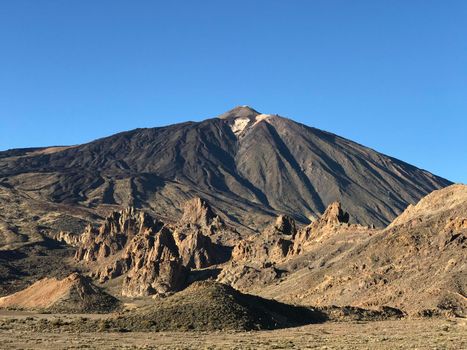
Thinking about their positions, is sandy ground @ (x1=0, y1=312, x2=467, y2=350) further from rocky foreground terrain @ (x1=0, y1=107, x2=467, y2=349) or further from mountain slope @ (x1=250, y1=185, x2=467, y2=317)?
mountain slope @ (x1=250, y1=185, x2=467, y2=317)

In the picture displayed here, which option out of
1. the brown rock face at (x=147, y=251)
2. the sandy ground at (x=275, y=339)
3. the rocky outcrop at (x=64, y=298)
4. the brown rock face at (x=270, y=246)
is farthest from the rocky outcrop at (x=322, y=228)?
the sandy ground at (x=275, y=339)

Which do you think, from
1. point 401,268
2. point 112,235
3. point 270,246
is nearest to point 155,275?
point 270,246

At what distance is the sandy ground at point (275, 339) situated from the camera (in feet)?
157

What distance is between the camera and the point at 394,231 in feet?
330

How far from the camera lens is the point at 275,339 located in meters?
53.9

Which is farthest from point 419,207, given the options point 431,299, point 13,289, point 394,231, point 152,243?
point 13,289

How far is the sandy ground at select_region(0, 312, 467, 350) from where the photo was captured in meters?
47.8

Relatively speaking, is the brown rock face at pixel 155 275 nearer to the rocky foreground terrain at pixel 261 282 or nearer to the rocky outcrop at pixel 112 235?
the rocky foreground terrain at pixel 261 282

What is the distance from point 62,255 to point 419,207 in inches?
4045

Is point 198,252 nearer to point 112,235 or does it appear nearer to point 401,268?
point 112,235

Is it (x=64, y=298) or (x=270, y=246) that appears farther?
(x=270, y=246)

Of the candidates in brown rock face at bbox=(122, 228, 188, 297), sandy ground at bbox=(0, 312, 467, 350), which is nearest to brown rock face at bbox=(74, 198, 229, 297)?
brown rock face at bbox=(122, 228, 188, 297)

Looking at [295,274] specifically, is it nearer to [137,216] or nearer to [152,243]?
[152,243]

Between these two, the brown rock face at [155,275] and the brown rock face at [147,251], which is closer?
the brown rock face at [155,275]
